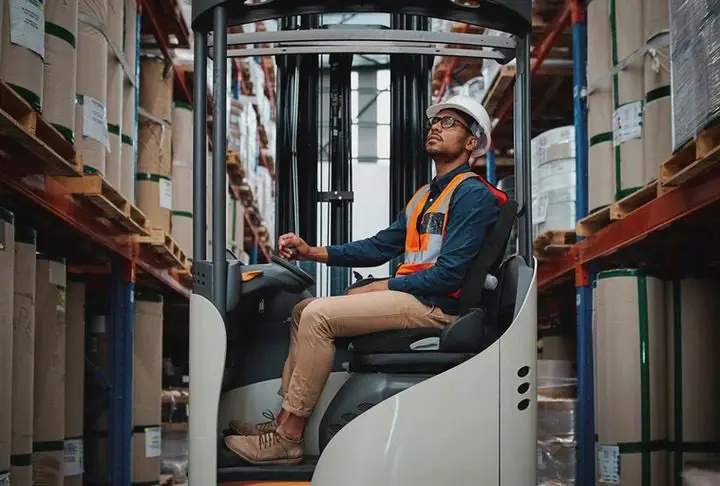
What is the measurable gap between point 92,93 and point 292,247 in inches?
72.4

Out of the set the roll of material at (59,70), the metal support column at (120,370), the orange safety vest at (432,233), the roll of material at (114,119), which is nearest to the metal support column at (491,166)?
the metal support column at (120,370)

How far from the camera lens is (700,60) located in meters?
4.20

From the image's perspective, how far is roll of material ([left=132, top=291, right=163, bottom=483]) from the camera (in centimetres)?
688

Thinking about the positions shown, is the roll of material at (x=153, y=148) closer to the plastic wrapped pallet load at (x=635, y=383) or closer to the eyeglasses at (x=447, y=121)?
the plastic wrapped pallet load at (x=635, y=383)

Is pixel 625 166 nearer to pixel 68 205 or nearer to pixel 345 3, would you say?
pixel 345 3

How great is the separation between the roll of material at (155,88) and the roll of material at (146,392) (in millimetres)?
1403

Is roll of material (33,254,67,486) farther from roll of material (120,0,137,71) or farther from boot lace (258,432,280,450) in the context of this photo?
boot lace (258,432,280,450)

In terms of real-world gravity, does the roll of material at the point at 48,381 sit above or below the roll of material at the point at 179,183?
below

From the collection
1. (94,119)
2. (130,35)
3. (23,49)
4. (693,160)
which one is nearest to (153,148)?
(130,35)

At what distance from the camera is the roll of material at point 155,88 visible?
23.2 feet

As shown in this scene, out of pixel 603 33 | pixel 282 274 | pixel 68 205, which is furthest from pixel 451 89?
pixel 282 274

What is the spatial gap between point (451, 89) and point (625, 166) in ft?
17.2

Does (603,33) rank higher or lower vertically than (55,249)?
higher

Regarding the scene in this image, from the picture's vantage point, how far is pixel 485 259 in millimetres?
3494
